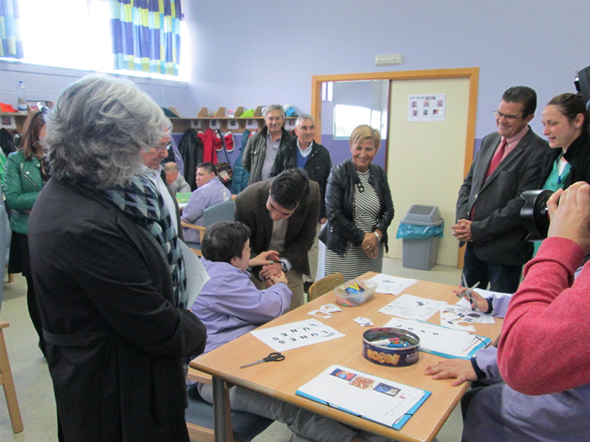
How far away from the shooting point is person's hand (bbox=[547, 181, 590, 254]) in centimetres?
80

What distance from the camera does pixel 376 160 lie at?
541cm

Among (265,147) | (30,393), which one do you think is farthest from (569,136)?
(30,393)

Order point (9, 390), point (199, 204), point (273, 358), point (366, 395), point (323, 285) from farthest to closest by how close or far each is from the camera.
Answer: point (199, 204), point (323, 285), point (9, 390), point (273, 358), point (366, 395)

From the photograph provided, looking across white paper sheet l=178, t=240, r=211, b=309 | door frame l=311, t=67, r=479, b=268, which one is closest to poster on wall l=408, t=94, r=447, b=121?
door frame l=311, t=67, r=479, b=268

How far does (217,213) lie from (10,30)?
3.24 meters

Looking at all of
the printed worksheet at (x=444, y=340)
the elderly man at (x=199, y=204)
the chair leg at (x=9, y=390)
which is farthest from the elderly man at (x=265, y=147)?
the printed worksheet at (x=444, y=340)

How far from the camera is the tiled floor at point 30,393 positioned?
215 centimetres

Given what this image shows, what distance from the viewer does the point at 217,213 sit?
3723 millimetres

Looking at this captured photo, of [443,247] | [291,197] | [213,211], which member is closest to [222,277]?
[291,197]

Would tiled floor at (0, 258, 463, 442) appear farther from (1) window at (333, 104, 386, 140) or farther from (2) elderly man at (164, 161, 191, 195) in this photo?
(1) window at (333, 104, 386, 140)

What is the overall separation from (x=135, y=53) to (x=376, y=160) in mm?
3624

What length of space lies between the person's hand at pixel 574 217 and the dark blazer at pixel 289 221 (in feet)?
5.36

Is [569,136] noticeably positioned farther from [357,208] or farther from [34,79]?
[34,79]

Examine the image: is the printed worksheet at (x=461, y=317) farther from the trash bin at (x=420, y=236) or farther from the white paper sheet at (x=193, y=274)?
the trash bin at (x=420, y=236)
